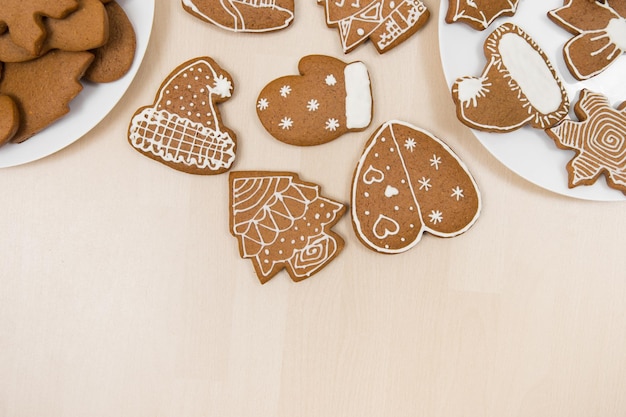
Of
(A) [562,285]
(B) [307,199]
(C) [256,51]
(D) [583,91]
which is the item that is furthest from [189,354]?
(D) [583,91]

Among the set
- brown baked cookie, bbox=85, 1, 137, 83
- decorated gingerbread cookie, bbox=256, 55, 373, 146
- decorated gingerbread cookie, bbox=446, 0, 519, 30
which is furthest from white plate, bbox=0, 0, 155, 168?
decorated gingerbread cookie, bbox=446, 0, 519, 30

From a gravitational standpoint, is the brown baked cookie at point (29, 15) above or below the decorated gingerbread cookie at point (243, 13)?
below

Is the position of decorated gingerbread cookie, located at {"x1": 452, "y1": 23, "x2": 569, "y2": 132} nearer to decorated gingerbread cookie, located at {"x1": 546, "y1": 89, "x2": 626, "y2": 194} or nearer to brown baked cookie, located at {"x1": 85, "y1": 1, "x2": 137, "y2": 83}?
decorated gingerbread cookie, located at {"x1": 546, "y1": 89, "x2": 626, "y2": 194}

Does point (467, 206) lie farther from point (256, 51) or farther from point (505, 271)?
point (256, 51)

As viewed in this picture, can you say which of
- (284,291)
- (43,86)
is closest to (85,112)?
(43,86)

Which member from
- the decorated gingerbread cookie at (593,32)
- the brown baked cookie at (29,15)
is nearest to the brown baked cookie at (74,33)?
the brown baked cookie at (29,15)

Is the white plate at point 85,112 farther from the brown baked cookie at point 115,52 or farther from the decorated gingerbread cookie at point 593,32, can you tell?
the decorated gingerbread cookie at point 593,32
